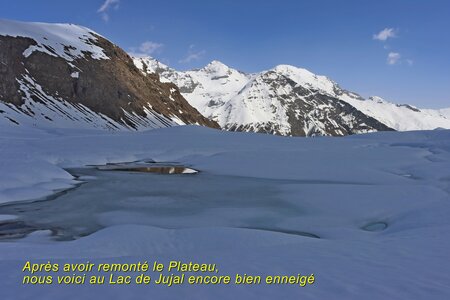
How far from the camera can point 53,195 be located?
14.1 meters

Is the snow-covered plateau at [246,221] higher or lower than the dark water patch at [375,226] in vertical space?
higher

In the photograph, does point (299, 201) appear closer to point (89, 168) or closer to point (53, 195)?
point (53, 195)

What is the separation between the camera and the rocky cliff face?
79562 millimetres

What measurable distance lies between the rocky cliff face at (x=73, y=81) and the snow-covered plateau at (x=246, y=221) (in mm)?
53288

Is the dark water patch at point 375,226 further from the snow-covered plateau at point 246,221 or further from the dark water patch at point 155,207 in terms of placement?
the dark water patch at point 155,207

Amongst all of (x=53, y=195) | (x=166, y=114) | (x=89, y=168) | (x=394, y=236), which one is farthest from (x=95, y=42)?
(x=394, y=236)

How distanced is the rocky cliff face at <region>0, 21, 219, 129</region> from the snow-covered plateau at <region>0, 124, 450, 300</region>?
53.3 m

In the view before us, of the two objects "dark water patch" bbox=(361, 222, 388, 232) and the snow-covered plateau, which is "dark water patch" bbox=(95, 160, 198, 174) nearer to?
the snow-covered plateau

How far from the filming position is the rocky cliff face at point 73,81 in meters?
79.6

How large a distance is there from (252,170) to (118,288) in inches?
648

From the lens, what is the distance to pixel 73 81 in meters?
96.4

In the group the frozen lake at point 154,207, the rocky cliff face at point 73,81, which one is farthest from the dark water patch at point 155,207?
the rocky cliff face at point 73,81

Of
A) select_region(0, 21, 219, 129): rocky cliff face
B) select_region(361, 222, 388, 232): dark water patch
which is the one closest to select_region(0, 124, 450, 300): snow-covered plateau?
select_region(361, 222, 388, 232): dark water patch

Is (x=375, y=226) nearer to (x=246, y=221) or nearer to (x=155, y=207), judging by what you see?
(x=246, y=221)
